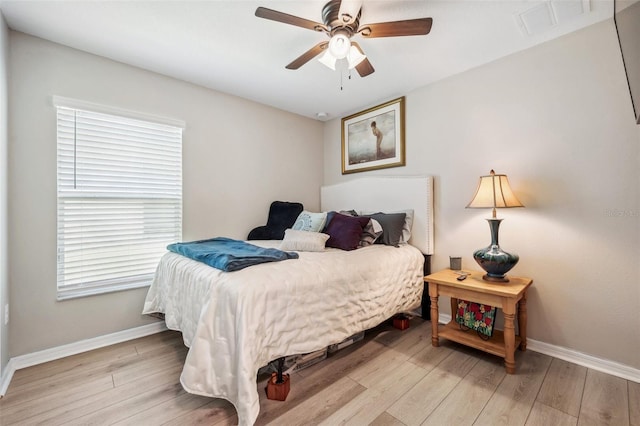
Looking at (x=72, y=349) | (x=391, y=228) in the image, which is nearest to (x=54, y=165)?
(x=72, y=349)

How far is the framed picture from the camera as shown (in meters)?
3.03

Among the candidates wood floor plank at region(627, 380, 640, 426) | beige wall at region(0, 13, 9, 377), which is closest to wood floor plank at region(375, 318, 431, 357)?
wood floor plank at region(627, 380, 640, 426)

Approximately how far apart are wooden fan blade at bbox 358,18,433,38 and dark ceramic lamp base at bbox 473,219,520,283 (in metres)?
1.43

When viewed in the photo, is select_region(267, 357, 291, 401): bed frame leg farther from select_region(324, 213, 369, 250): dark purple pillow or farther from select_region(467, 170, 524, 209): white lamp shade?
select_region(467, 170, 524, 209): white lamp shade

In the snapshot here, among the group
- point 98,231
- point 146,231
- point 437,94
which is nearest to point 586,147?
point 437,94

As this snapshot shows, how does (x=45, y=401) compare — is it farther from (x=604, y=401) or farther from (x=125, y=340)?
(x=604, y=401)

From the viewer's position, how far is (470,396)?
1584 millimetres

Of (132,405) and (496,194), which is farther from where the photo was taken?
(496,194)

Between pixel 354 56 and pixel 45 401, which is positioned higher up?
pixel 354 56

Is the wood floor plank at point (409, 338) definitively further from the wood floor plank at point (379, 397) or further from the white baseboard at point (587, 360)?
the white baseboard at point (587, 360)

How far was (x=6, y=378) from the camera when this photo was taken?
68.2 inches

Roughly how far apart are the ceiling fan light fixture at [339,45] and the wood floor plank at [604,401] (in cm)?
240

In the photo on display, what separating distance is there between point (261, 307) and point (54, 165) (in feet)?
6.73

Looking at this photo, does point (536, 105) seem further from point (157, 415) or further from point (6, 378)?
point (6, 378)
